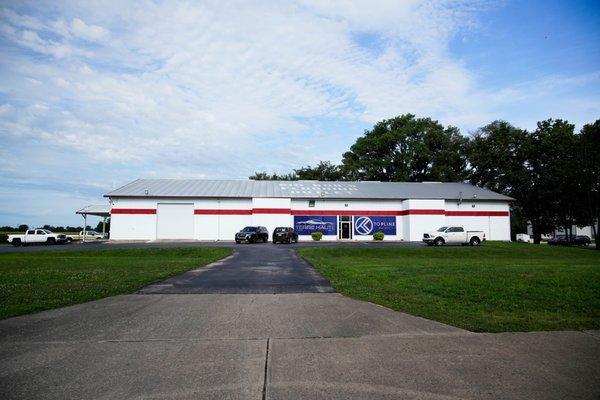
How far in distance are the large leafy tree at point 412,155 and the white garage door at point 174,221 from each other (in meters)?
32.3

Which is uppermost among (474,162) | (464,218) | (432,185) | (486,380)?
(474,162)

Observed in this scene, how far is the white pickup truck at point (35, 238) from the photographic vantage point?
133 feet

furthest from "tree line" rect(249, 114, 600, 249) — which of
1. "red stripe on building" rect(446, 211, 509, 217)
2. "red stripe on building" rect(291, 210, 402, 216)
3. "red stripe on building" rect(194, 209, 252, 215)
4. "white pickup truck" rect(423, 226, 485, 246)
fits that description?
"red stripe on building" rect(194, 209, 252, 215)

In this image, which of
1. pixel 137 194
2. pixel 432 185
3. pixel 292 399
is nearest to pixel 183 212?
pixel 137 194

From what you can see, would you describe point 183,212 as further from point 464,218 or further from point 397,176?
point 397,176

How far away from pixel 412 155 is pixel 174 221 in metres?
40.3

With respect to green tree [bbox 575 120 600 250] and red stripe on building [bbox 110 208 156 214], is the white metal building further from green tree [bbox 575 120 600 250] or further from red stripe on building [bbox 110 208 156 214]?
green tree [bbox 575 120 600 250]

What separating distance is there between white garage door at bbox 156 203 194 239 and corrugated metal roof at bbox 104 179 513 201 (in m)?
1.45

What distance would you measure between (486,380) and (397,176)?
6223 centimetres

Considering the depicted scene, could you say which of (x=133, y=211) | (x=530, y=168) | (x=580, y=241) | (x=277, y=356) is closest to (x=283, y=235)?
(x=133, y=211)

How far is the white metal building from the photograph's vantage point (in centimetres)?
4222

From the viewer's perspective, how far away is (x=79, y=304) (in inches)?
329

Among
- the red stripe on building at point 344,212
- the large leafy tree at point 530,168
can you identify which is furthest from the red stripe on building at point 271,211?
the large leafy tree at point 530,168

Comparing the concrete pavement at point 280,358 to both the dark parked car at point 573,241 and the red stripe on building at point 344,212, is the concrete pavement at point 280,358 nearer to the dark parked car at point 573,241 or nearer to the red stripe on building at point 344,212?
the red stripe on building at point 344,212
